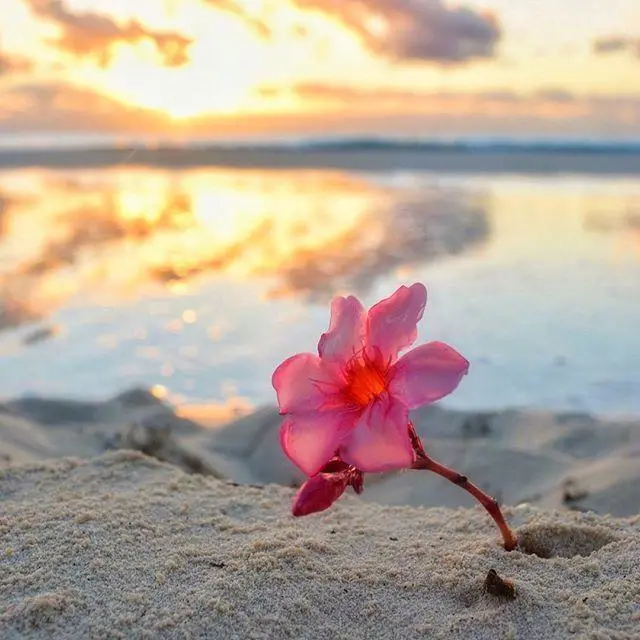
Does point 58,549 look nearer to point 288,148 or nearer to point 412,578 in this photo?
point 412,578

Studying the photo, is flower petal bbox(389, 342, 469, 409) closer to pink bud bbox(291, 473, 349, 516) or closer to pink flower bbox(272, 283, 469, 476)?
pink flower bbox(272, 283, 469, 476)

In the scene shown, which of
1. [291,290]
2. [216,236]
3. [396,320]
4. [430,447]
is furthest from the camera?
[216,236]

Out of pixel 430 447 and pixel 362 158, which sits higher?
pixel 362 158

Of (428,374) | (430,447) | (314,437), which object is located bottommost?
(430,447)

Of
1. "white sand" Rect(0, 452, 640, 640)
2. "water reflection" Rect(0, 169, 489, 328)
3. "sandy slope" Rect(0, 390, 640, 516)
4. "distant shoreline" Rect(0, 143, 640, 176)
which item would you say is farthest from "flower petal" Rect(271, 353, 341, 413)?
"distant shoreline" Rect(0, 143, 640, 176)

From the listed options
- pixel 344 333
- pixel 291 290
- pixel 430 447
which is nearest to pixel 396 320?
pixel 344 333

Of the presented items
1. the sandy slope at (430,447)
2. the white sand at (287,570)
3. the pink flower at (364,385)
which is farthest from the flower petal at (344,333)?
the sandy slope at (430,447)

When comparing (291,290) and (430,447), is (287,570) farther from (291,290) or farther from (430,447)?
(291,290)

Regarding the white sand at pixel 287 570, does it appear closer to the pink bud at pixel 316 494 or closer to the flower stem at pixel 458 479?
the flower stem at pixel 458 479

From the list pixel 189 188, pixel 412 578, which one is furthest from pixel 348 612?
pixel 189 188
